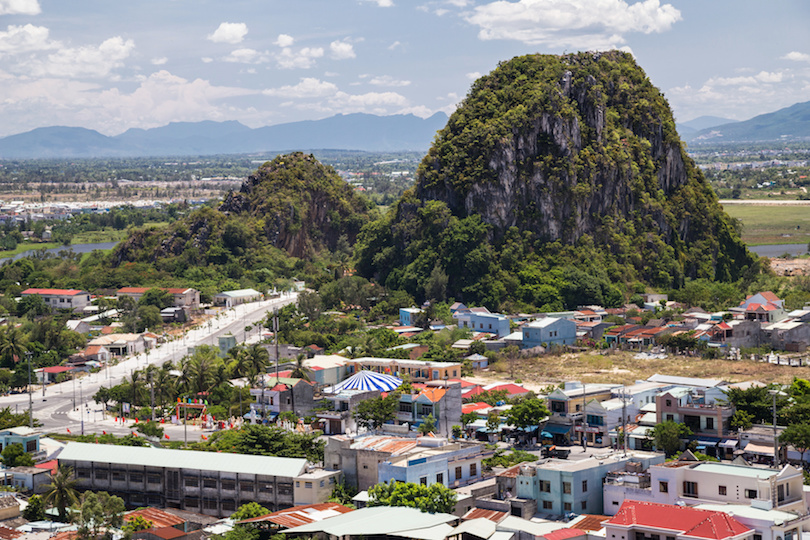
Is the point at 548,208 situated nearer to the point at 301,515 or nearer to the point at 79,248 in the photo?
the point at 301,515

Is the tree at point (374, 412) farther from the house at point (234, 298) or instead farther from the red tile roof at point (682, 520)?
the house at point (234, 298)

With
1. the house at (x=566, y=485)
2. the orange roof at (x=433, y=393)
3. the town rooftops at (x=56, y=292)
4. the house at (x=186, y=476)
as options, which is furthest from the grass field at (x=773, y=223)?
the house at (x=186, y=476)

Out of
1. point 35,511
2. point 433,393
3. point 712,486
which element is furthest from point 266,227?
point 712,486

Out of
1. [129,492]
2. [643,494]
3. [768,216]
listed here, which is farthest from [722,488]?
[768,216]

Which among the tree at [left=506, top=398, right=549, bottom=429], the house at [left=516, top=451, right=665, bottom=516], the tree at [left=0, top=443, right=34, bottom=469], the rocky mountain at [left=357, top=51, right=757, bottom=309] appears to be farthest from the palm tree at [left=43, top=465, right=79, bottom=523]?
the rocky mountain at [left=357, top=51, right=757, bottom=309]

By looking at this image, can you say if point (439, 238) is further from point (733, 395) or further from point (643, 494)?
point (643, 494)
